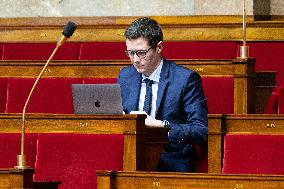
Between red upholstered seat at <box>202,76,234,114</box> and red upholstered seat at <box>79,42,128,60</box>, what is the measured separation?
25 cm

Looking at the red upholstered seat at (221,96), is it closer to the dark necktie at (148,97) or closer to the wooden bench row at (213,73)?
the wooden bench row at (213,73)

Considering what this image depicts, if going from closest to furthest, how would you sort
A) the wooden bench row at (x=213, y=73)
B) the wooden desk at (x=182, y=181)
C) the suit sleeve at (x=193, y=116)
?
the wooden desk at (x=182, y=181) → the suit sleeve at (x=193, y=116) → the wooden bench row at (x=213, y=73)

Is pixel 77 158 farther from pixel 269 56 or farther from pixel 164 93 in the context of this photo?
pixel 269 56

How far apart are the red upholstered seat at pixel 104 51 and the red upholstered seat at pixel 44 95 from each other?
0.53 ft

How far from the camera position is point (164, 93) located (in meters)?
1.34

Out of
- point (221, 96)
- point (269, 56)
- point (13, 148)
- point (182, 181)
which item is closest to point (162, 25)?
point (269, 56)

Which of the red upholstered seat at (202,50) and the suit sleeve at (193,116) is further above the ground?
the red upholstered seat at (202,50)

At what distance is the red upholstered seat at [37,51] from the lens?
168 centimetres

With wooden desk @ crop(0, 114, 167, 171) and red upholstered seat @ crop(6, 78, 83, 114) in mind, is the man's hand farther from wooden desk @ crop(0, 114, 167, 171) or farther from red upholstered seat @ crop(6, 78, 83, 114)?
red upholstered seat @ crop(6, 78, 83, 114)

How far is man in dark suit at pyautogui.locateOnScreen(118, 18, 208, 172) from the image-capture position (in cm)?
130

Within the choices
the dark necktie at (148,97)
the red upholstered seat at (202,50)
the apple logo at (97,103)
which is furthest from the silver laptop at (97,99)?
the red upholstered seat at (202,50)

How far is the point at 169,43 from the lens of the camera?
1.66 meters

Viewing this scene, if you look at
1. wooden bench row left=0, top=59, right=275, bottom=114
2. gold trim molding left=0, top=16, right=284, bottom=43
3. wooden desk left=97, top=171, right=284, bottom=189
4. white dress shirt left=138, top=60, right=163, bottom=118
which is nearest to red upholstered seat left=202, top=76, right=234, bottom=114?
wooden bench row left=0, top=59, right=275, bottom=114

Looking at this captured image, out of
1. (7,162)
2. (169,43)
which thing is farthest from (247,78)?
(7,162)
